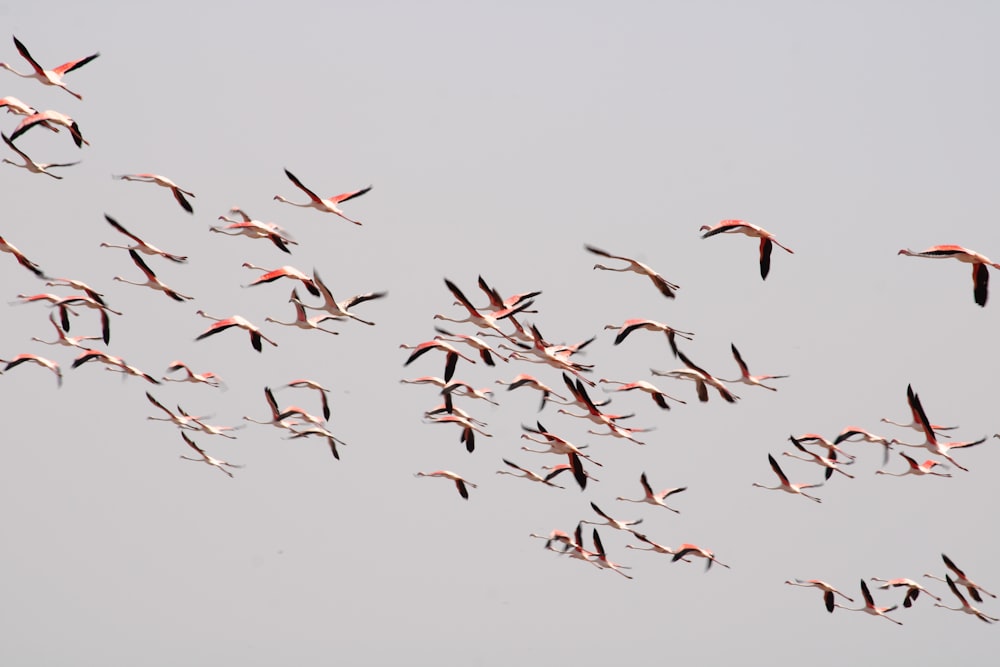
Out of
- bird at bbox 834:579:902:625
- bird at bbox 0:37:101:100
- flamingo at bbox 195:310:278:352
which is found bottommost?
bird at bbox 834:579:902:625

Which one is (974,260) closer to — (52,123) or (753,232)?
(753,232)

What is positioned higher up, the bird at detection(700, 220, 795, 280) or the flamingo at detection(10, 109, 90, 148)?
the flamingo at detection(10, 109, 90, 148)

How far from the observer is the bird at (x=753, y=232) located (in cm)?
3922

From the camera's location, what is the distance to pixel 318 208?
40875 mm

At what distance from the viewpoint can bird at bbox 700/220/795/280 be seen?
39219mm

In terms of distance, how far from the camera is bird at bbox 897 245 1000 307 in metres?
36.6

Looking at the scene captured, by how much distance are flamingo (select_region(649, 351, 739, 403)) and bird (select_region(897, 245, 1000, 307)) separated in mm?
8027

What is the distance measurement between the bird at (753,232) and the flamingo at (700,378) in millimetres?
3933

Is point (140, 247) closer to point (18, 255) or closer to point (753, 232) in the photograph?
point (18, 255)

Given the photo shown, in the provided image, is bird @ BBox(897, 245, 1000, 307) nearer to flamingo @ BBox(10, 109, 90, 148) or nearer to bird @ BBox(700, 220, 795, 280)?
bird @ BBox(700, 220, 795, 280)

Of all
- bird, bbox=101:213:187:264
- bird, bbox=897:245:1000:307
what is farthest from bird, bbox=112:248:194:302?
bird, bbox=897:245:1000:307

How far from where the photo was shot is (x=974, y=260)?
121 feet

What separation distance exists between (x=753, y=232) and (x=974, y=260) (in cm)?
512

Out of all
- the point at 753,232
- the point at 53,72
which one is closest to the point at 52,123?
the point at 53,72
